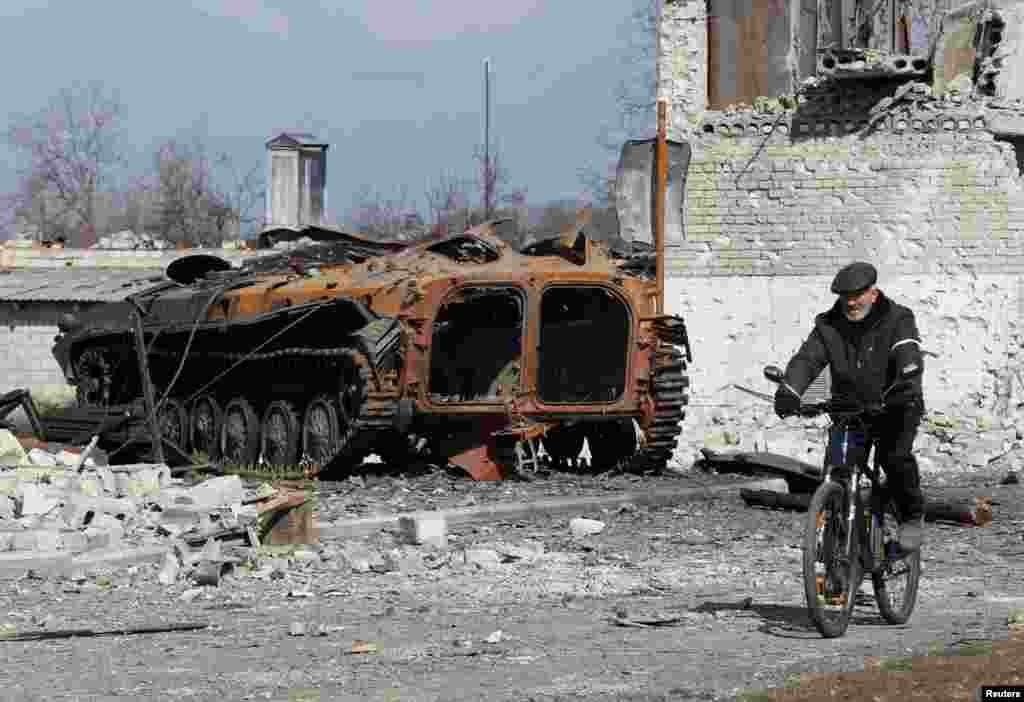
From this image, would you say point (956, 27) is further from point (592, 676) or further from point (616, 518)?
point (592, 676)

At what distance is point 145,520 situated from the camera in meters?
14.1

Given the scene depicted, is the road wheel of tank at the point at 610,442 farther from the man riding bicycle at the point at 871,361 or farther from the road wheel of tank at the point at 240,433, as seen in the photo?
the man riding bicycle at the point at 871,361

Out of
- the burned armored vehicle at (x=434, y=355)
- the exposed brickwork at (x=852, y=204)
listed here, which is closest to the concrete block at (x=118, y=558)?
the burned armored vehicle at (x=434, y=355)

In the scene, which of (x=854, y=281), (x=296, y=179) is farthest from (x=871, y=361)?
(x=296, y=179)

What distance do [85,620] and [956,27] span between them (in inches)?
678

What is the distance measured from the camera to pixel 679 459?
23.3 metres

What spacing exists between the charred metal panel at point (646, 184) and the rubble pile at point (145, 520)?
5.92 metres

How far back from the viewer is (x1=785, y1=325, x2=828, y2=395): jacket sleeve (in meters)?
9.38

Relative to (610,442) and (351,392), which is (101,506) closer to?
(351,392)

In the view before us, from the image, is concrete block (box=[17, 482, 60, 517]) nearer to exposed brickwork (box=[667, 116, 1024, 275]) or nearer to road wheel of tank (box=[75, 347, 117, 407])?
road wheel of tank (box=[75, 347, 117, 407])

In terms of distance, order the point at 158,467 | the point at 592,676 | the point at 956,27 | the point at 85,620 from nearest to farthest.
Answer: the point at 592,676 < the point at 85,620 < the point at 158,467 < the point at 956,27

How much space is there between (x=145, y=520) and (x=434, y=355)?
23.4 feet

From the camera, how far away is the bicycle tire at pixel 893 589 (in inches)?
373

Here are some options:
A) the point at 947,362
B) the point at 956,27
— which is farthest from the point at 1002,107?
the point at 947,362
